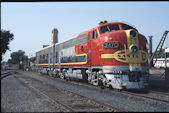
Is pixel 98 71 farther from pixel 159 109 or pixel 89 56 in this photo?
pixel 159 109

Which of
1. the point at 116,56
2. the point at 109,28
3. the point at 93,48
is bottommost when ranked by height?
the point at 116,56

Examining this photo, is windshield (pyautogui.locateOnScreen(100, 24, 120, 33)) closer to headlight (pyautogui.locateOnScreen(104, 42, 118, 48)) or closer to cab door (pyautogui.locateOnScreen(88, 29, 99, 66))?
cab door (pyautogui.locateOnScreen(88, 29, 99, 66))

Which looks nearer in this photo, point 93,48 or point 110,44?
point 110,44

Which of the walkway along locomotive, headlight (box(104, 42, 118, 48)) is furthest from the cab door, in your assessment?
headlight (box(104, 42, 118, 48))

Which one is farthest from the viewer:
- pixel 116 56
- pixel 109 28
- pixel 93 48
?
pixel 93 48

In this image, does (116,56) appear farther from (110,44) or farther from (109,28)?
(109,28)

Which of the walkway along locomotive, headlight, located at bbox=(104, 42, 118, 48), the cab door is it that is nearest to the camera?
the walkway along locomotive

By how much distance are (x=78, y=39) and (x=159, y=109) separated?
9.86 m

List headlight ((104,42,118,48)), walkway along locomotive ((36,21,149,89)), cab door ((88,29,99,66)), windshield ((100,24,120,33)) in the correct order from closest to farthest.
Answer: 1. walkway along locomotive ((36,21,149,89))
2. headlight ((104,42,118,48))
3. windshield ((100,24,120,33))
4. cab door ((88,29,99,66))

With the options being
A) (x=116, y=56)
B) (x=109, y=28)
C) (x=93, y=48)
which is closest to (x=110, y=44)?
(x=116, y=56)

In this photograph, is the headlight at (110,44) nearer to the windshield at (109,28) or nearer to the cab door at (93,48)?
the cab door at (93,48)

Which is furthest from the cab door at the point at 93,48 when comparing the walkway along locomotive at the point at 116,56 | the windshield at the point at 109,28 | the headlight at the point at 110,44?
the headlight at the point at 110,44

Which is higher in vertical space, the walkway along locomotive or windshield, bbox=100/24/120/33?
windshield, bbox=100/24/120/33

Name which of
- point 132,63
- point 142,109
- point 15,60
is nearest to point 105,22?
point 132,63
